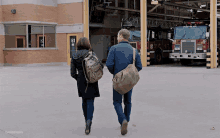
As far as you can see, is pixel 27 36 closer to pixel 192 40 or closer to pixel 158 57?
pixel 158 57

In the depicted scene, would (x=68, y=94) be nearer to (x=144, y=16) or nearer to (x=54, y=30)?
(x=144, y=16)

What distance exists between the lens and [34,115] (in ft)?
23.6

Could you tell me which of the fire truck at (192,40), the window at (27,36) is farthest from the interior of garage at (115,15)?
the fire truck at (192,40)

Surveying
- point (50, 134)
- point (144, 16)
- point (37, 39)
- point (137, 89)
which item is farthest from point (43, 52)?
point (50, 134)

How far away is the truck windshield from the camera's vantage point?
22531 millimetres

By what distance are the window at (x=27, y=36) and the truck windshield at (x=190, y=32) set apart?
9.95m

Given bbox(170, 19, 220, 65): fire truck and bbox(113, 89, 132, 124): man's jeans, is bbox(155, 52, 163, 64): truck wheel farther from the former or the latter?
bbox(113, 89, 132, 124): man's jeans

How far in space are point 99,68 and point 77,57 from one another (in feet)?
1.42

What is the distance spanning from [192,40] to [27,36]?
39.3 ft

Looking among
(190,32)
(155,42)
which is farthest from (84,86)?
(155,42)

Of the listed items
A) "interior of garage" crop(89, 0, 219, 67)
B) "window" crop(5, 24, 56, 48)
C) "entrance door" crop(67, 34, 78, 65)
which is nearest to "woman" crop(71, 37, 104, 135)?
"window" crop(5, 24, 56, 48)

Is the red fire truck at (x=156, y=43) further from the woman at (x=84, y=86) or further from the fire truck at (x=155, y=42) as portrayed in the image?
the woman at (x=84, y=86)

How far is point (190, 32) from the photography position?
2302 centimetres

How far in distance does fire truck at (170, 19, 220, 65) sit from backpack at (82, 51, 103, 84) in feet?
57.4
